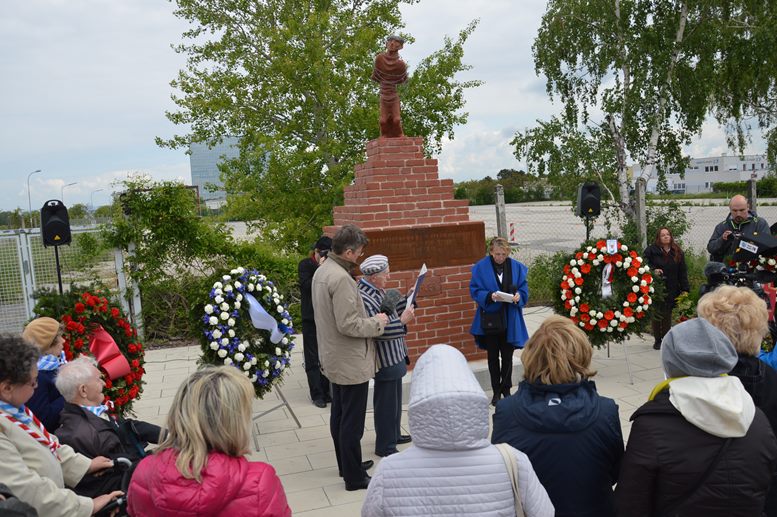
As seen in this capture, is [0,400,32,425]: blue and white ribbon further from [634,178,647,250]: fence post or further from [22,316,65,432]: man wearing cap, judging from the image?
[634,178,647,250]: fence post

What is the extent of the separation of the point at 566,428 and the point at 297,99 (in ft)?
39.5

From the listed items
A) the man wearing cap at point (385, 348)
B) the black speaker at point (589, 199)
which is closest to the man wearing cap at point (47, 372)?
the man wearing cap at point (385, 348)

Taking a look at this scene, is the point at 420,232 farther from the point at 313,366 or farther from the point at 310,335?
the point at 313,366

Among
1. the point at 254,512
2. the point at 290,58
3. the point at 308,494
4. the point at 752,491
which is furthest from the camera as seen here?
the point at 290,58

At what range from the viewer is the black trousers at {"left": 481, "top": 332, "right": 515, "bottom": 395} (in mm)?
6312

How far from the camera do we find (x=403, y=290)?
6965 millimetres

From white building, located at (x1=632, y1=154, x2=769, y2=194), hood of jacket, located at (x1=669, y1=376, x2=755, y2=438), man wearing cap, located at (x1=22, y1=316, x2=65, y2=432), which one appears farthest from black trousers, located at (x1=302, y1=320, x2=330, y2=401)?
white building, located at (x1=632, y1=154, x2=769, y2=194)

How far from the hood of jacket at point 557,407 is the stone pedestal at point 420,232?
173 inches

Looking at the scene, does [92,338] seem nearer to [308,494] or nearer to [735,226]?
[308,494]

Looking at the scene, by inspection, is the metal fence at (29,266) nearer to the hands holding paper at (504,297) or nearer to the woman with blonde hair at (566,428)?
the hands holding paper at (504,297)

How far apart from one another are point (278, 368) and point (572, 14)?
1058 centimetres

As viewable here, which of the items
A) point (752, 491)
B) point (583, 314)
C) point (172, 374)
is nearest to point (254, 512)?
point (752, 491)

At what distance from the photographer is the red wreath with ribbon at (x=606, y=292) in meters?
7.01

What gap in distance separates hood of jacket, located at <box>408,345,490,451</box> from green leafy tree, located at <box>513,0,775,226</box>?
1164 cm
